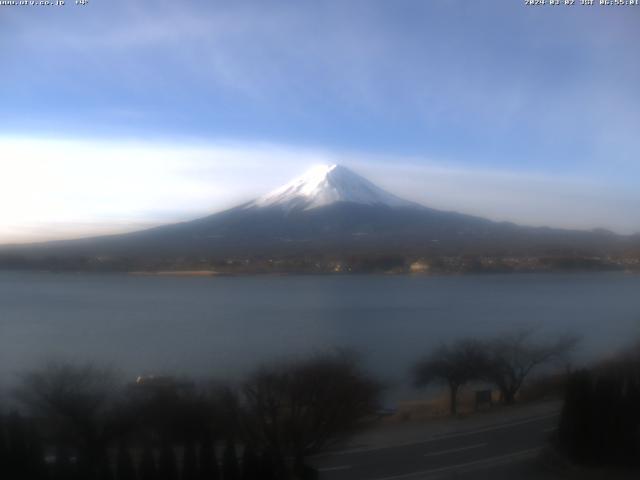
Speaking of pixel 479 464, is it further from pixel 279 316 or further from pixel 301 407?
pixel 279 316

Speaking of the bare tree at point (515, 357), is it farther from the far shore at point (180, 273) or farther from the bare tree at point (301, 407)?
the far shore at point (180, 273)

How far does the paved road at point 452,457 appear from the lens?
160 inches

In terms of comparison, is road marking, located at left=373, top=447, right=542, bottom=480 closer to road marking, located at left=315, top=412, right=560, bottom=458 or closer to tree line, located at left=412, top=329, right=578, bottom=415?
road marking, located at left=315, top=412, right=560, bottom=458

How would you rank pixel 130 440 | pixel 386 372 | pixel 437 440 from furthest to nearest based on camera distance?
pixel 386 372 < pixel 437 440 < pixel 130 440

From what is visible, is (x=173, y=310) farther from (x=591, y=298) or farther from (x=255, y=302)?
(x=591, y=298)

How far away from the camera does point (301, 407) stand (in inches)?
171

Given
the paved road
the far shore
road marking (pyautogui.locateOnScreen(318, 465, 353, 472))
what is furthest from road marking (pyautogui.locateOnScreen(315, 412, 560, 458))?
the far shore

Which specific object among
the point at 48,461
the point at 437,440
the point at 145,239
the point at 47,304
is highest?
the point at 145,239

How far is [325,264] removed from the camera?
7.45 metres

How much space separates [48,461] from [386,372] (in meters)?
2.92

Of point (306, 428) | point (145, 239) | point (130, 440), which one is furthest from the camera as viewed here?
point (145, 239)

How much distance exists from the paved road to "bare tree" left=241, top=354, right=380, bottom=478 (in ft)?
0.66

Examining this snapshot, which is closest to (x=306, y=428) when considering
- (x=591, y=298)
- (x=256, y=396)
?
(x=256, y=396)

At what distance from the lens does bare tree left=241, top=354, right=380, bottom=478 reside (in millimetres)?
4160
